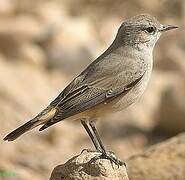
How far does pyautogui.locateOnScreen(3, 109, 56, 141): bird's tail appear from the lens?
8836mm

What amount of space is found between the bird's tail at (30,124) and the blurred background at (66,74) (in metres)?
2.66

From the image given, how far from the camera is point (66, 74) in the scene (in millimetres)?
17000

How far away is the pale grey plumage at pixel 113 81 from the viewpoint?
900 centimetres

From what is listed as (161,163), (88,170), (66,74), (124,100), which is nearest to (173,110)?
(66,74)

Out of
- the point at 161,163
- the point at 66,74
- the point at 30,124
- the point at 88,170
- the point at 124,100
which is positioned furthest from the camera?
the point at 66,74

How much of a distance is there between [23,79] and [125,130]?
2.47 meters

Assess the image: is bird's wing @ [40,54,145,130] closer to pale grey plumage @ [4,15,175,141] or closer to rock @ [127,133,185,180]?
pale grey plumage @ [4,15,175,141]

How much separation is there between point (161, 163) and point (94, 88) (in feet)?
4.44

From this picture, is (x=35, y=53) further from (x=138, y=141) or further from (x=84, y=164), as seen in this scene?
(x=84, y=164)

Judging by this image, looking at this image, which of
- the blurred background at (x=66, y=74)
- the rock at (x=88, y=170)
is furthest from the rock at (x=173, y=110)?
the rock at (x=88, y=170)

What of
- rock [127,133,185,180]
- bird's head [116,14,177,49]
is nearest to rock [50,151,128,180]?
rock [127,133,185,180]

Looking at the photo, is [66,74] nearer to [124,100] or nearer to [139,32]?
[139,32]

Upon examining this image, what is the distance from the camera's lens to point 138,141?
14.7 metres

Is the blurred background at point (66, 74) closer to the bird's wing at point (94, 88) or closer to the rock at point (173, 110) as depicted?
the rock at point (173, 110)
